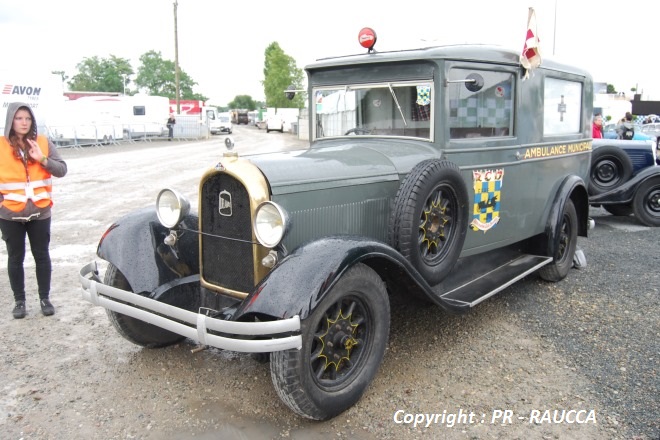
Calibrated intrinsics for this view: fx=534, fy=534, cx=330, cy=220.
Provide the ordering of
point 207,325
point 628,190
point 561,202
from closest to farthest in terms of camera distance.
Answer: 1. point 207,325
2. point 561,202
3. point 628,190

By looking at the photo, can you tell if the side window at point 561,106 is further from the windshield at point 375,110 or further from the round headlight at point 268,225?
the round headlight at point 268,225

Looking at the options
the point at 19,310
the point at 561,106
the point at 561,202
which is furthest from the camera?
the point at 561,106

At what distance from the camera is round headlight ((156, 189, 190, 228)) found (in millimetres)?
3559

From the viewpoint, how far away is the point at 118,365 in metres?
3.68

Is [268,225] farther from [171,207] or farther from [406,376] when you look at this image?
[406,376]

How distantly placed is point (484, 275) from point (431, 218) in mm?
1160

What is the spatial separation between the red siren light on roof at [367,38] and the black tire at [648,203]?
6.34 metres

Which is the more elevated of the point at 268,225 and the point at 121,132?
the point at 121,132

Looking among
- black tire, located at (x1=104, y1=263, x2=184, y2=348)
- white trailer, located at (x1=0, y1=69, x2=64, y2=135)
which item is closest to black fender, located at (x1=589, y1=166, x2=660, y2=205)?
black tire, located at (x1=104, y1=263, x2=184, y2=348)

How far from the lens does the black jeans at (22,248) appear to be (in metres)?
4.28

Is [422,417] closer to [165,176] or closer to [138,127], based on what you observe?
[165,176]

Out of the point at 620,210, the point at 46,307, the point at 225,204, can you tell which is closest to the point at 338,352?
the point at 225,204

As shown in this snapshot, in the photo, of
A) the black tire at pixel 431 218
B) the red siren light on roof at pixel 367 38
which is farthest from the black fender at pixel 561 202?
the red siren light on roof at pixel 367 38

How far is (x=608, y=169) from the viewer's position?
28.8 ft
